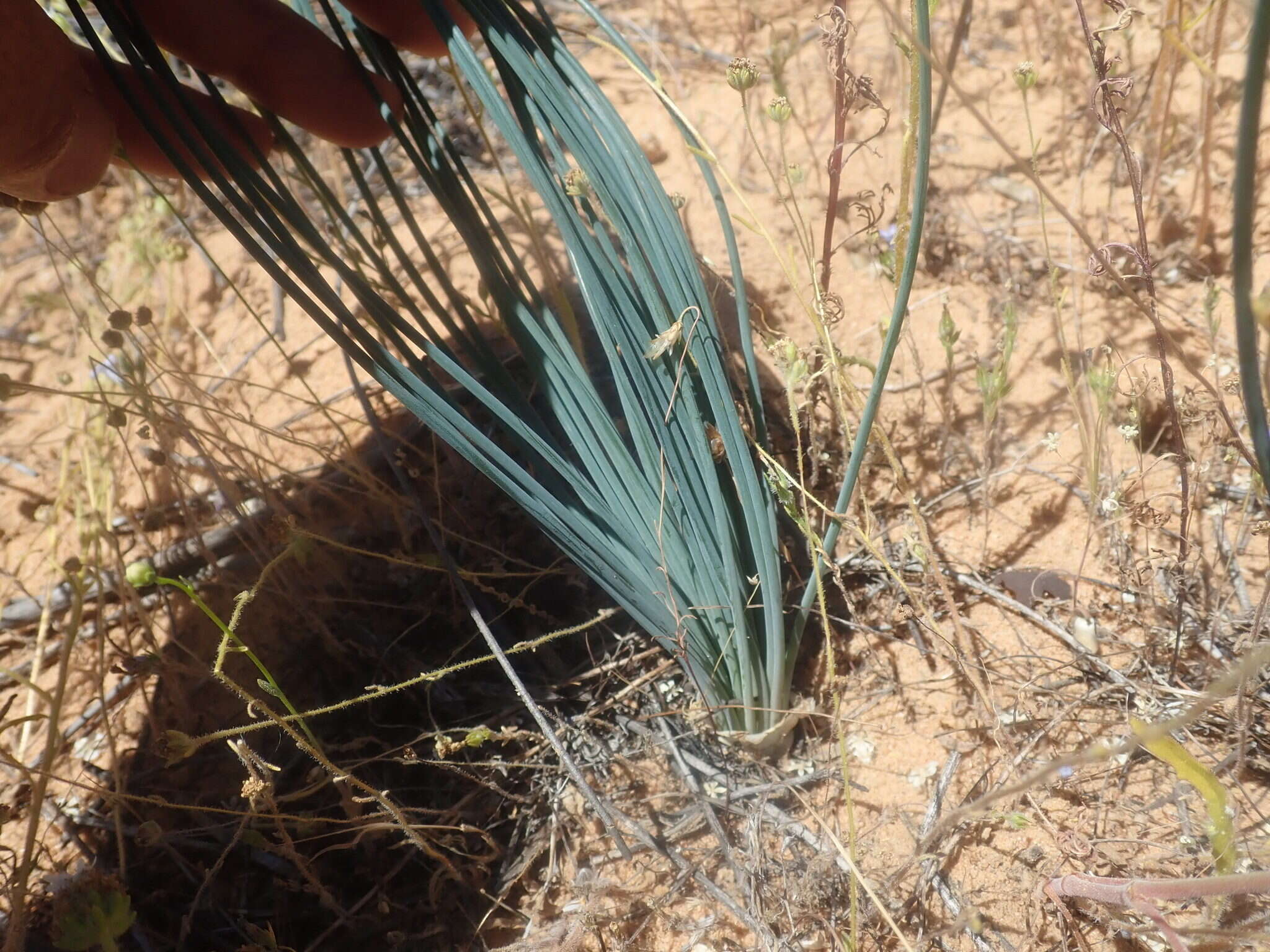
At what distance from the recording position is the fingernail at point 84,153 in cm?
95

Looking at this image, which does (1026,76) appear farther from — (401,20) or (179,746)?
(179,746)

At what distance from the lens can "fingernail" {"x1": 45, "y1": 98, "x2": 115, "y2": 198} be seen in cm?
95

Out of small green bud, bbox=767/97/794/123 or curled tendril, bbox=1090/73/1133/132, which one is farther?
small green bud, bbox=767/97/794/123

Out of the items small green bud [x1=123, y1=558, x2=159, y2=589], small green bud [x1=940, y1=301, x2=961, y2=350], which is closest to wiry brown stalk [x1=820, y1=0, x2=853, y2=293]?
small green bud [x1=940, y1=301, x2=961, y2=350]

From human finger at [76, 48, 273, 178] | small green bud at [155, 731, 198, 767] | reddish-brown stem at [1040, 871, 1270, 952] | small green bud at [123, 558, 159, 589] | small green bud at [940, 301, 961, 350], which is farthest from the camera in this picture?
small green bud at [123, 558, 159, 589]

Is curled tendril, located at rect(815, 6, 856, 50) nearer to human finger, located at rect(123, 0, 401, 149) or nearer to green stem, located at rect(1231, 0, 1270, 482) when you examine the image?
green stem, located at rect(1231, 0, 1270, 482)

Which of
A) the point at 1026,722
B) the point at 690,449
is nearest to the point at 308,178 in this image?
the point at 690,449

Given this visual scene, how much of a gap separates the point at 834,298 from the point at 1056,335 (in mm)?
605

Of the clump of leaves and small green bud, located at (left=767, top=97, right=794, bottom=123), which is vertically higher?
small green bud, located at (left=767, top=97, right=794, bottom=123)

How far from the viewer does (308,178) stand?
43.4 inches

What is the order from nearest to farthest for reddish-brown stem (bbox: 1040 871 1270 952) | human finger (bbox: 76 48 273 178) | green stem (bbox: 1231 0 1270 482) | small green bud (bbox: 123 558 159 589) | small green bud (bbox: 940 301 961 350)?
1. green stem (bbox: 1231 0 1270 482)
2. reddish-brown stem (bbox: 1040 871 1270 952)
3. human finger (bbox: 76 48 273 178)
4. small green bud (bbox: 940 301 961 350)
5. small green bud (bbox: 123 558 159 589)

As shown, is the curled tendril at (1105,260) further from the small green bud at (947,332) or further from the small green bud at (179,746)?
the small green bud at (179,746)

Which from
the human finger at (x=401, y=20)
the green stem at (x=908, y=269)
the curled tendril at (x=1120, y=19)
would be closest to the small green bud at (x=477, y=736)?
the green stem at (x=908, y=269)

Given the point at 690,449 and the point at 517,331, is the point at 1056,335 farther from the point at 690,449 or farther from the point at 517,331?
the point at 517,331
